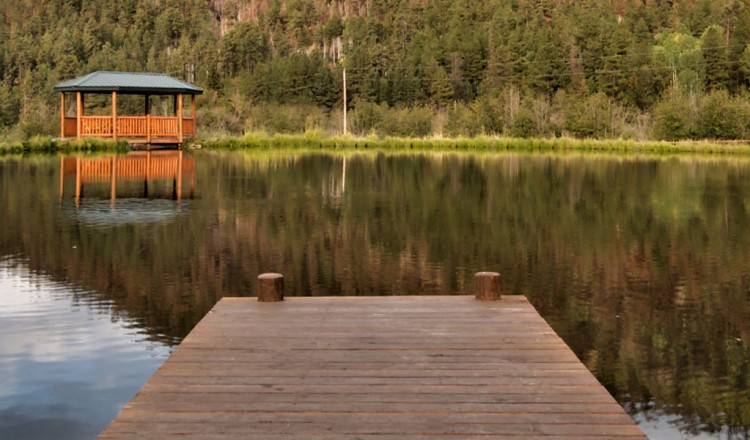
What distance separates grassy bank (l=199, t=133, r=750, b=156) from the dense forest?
2863mm

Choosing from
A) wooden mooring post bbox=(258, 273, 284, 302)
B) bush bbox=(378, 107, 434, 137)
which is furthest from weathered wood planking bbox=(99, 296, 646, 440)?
bush bbox=(378, 107, 434, 137)

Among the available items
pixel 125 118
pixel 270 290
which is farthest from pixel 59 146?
pixel 270 290

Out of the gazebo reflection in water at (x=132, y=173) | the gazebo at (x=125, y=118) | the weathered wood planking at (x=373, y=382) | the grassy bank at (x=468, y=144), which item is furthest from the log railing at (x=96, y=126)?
the weathered wood planking at (x=373, y=382)

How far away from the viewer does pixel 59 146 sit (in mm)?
38438

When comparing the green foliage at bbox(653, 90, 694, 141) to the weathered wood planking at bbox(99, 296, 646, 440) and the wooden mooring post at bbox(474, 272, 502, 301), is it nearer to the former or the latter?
the wooden mooring post at bbox(474, 272, 502, 301)

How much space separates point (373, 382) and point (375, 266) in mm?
6124

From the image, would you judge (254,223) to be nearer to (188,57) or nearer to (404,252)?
(404,252)

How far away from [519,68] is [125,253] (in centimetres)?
5714

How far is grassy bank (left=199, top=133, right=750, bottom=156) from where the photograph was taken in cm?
4275

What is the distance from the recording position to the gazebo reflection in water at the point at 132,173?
20797 mm

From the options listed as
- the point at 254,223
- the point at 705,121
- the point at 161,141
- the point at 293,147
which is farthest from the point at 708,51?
the point at 254,223

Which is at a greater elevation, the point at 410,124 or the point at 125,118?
the point at 410,124

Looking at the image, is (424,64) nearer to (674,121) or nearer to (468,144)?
(468,144)

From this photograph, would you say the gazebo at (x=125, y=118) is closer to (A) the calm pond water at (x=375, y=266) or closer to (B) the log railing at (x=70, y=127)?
(B) the log railing at (x=70, y=127)
